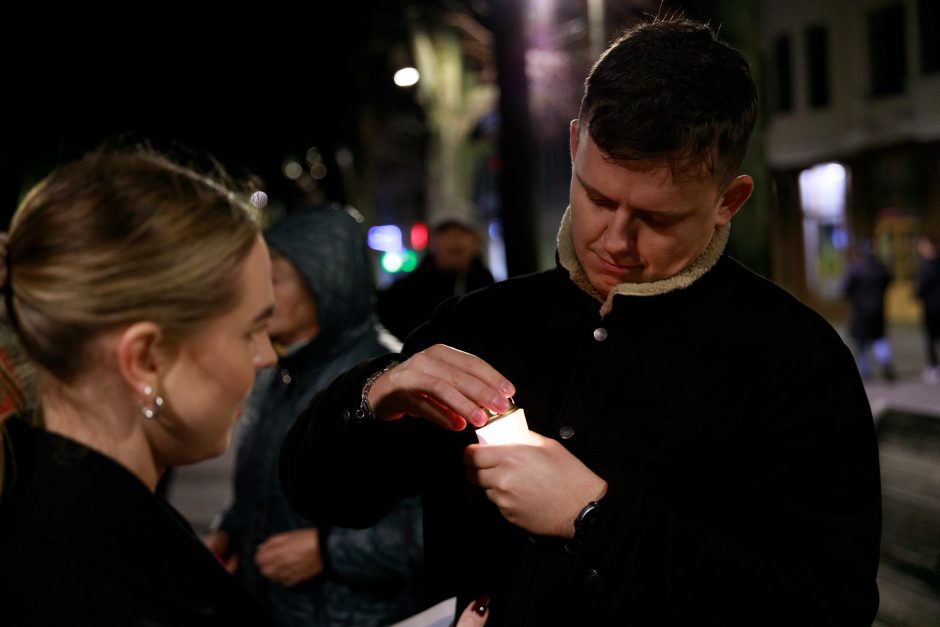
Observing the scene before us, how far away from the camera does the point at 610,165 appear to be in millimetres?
1795

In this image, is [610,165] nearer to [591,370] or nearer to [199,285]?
[591,370]

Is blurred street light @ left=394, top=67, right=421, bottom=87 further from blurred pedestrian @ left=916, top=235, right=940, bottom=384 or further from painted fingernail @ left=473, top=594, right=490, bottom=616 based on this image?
painted fingernail @ left=473, top=594, right=490, bottom=616

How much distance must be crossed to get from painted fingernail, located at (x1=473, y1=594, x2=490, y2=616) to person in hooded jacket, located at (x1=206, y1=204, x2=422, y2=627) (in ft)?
3.92

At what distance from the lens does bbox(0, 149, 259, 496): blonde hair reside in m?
1.50

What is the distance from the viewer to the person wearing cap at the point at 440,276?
6.66m

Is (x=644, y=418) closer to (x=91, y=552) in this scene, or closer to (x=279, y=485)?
(x=91, y=552)

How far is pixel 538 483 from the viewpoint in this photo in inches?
59.7

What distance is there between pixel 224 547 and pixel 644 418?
2.29m

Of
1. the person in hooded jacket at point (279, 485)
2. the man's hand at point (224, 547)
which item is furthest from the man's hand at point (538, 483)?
the man's hand at point (224, 547)

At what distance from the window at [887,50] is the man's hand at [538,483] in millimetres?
25475

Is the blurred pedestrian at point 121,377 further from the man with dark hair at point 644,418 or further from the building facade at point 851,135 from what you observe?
the building facade at point 851,135

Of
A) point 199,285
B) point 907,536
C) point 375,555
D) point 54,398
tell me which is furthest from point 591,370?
point 907,536

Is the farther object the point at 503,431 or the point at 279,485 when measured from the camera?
the point at 279,485

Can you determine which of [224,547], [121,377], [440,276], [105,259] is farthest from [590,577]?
[440,276]
